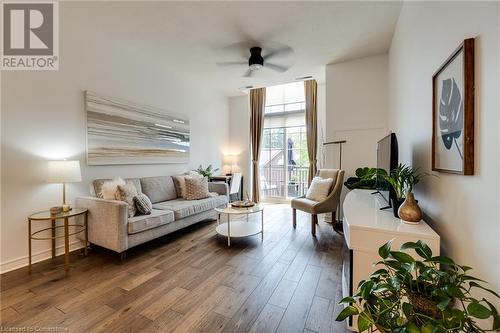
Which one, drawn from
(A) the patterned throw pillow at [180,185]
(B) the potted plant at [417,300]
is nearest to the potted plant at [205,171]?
(A) the patterned throw pillow at [180,185]

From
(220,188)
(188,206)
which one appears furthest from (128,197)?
(220,188)

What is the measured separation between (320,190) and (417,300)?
270 centimetres

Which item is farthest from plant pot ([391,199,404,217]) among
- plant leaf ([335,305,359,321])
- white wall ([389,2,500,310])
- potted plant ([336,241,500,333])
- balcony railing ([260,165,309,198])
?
balcony railing ([260,165,309,198])

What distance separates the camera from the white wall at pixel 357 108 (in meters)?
3.73

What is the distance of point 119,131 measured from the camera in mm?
3262

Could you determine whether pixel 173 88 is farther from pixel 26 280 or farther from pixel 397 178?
pixel 397 178

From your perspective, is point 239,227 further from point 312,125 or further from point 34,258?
point 312,125

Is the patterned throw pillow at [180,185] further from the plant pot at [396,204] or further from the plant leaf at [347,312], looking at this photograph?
the plant leaf at [347,312]

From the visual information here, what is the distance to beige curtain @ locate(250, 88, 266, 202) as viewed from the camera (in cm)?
574

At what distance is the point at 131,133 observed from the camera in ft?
11.3

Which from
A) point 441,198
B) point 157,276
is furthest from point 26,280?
point 441,198

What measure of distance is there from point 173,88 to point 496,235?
14.9ft

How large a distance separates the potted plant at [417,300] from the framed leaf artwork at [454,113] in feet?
1.88

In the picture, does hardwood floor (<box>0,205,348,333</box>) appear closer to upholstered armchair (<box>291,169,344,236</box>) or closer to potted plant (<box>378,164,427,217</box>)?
upholstered armchair (<box>291,169,344,236</box>)
